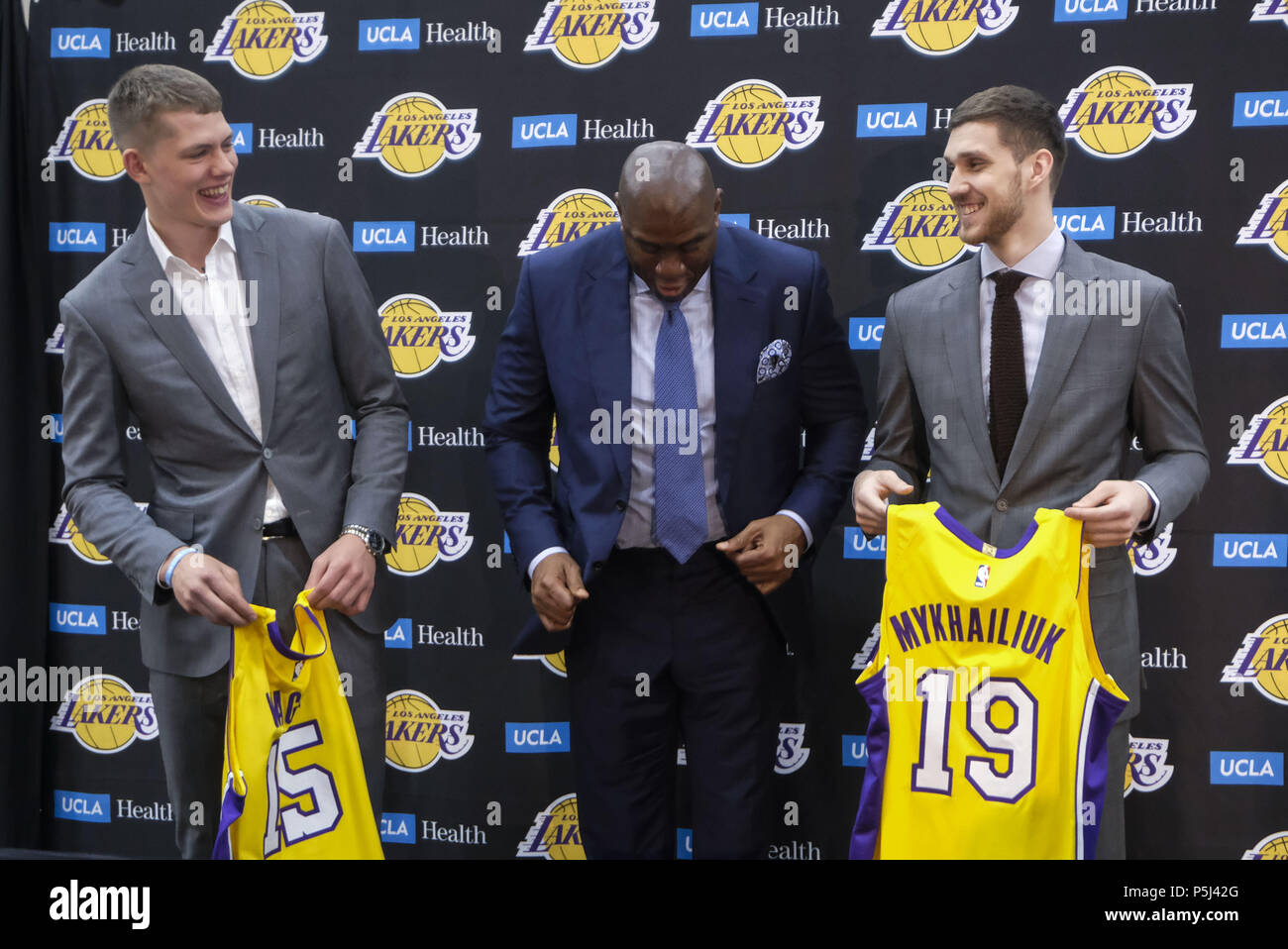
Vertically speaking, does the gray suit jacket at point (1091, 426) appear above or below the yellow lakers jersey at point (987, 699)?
above

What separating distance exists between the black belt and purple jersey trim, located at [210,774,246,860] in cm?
56

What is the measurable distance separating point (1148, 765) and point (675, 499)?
69.6 inches

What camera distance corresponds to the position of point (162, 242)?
8.34 feet

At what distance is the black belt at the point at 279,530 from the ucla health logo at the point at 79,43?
2.01 metres

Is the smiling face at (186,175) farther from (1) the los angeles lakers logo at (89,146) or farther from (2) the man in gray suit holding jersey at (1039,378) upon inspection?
(2) the man in gray suit holding jersey at (1039,378)

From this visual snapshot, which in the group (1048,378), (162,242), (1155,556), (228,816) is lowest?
(228,816)

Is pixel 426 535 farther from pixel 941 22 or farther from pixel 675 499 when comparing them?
pixel 941 22

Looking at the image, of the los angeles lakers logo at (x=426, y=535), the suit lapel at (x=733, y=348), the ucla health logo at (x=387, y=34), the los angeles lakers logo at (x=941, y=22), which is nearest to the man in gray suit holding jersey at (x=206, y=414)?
the suit lapel at (x=733, y=348)

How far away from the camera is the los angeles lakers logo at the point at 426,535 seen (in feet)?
11.4

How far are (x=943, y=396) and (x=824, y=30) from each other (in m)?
1.38

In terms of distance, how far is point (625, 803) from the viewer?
2.54 metres

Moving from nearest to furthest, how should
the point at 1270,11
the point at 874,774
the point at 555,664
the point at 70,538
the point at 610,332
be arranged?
the point at 874,774 → the point at 610,332 → the point at 1270,11 → the point at 555,664 → the point at 70,538

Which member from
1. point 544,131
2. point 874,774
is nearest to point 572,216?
point 544,131

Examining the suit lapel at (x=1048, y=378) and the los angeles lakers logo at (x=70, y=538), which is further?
the los angeles lakers logo at (x=70, y=538)
